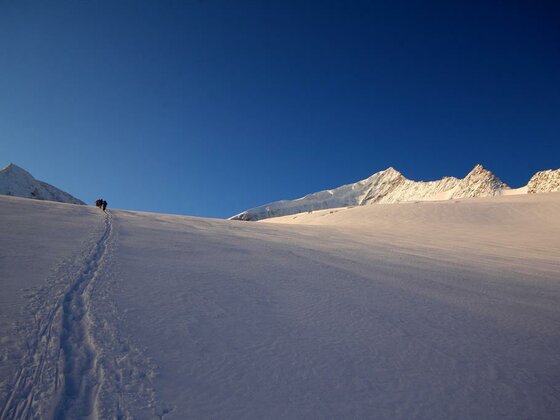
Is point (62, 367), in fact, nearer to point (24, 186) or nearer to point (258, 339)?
point (258, 339)

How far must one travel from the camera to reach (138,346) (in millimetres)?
3975

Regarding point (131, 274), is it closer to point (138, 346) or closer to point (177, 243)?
point (138, 346)

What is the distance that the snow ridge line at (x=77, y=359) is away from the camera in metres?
2.93

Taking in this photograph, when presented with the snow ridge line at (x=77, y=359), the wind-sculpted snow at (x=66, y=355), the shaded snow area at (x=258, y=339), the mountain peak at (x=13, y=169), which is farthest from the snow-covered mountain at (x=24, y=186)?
the snow ridge line at (x=77, y=359)

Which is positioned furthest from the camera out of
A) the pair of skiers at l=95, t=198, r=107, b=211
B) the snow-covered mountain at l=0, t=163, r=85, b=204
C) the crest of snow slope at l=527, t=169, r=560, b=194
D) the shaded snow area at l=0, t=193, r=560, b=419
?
the crest of snow slope at l=527, t=169, r=560, b=194

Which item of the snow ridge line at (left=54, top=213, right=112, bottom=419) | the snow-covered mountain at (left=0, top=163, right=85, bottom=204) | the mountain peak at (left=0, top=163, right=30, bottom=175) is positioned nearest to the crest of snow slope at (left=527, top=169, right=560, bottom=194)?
the snow ridge line at (left=54, top=213, right=112, bottom=419)

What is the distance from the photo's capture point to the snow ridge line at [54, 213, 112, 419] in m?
2.93

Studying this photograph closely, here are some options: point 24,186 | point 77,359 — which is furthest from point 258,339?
point 24,186

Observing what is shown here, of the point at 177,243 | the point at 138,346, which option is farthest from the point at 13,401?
the point at 177,243

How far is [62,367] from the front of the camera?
342 cm

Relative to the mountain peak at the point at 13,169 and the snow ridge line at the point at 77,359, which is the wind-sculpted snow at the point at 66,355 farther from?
the mountain peak at the point at 13,169

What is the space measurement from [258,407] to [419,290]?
598 cm

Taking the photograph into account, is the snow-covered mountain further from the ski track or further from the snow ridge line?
the ski track

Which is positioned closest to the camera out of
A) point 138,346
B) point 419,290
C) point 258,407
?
point 258,407
